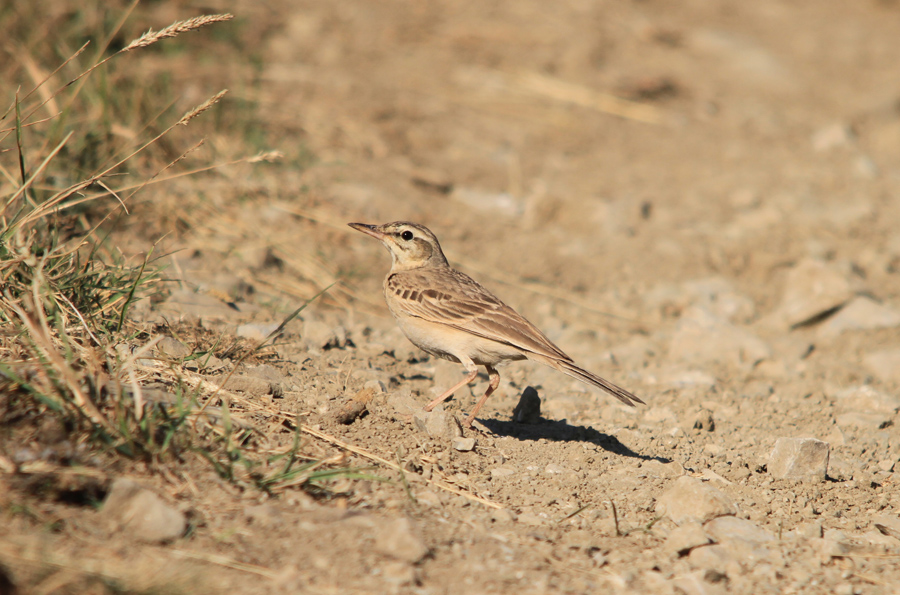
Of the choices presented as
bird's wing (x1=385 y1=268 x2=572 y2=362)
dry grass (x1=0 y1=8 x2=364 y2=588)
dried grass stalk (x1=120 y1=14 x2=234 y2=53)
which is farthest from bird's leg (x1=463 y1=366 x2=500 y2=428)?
dried grass stalk (x1=120 y1=14 x2=234 y2=53)

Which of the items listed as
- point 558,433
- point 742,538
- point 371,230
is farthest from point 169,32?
point 742,538

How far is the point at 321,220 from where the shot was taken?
7359 mm

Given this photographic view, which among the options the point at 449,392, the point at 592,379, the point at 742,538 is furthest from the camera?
the point at 449,392

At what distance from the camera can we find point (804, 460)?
14.3 ft

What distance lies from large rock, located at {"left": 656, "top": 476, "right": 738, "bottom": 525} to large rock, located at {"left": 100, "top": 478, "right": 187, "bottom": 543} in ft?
7.32

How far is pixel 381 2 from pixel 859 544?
1101 cm

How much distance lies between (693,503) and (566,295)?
3731 mm

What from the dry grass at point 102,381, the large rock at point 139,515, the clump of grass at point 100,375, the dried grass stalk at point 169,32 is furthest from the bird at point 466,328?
the dried grass stalk at point 169,32

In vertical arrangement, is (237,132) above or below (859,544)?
above

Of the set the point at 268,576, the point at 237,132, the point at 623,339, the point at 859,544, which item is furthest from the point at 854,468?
the point at 237,132

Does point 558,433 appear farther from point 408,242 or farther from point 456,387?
point 408,242

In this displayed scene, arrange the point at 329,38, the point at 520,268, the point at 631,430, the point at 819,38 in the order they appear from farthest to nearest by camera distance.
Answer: the point at 819,38 < the point at 329,38 < the point at 520,268 < the point at 631,430

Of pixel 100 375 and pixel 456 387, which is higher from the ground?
pixel 100 375

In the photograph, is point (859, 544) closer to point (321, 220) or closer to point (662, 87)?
point (321, 220)
